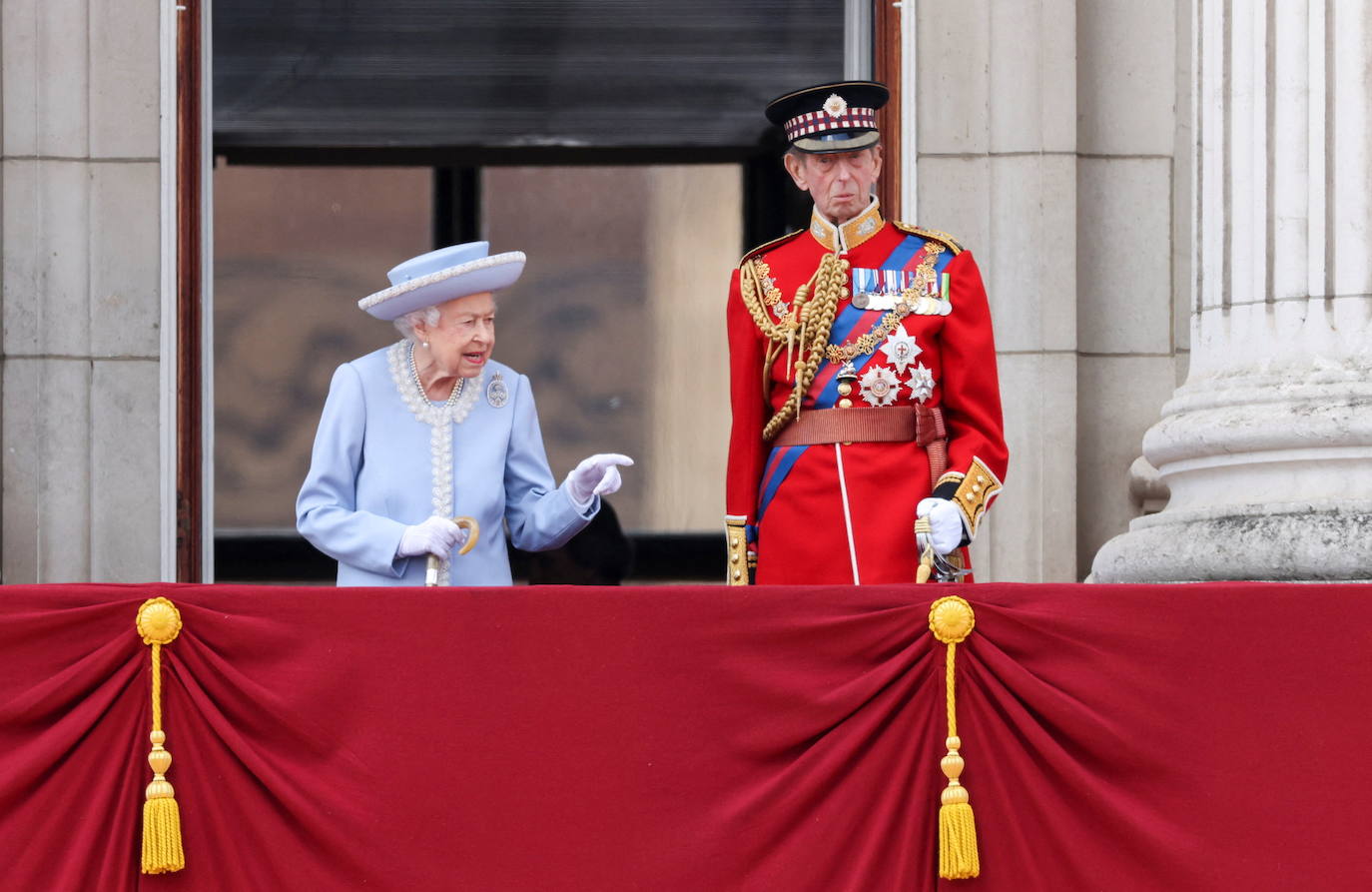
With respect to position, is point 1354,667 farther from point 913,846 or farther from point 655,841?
→ point 655,841

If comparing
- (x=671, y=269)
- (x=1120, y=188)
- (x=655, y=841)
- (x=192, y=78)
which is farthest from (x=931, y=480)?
(x=671, y=269)

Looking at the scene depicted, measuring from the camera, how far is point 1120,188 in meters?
7.88

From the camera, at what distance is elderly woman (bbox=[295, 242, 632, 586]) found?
5090 mm

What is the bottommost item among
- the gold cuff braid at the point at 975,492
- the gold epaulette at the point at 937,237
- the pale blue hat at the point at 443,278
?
the gold cuff braid at the point at 975,492

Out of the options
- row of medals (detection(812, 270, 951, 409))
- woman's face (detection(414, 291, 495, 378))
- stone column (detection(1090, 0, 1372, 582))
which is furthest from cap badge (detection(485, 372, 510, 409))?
stone column (detection(1090, 0, 1372, 582))

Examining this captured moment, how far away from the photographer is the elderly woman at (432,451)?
5090mm

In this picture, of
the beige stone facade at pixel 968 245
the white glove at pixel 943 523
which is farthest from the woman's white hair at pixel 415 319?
the beige stone facade at pixel 968 245

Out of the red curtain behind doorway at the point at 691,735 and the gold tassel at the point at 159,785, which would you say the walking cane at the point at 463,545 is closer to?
the red curtain behind doorway at the point at 691,735

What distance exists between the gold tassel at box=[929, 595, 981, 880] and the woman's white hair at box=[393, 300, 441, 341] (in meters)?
1.40

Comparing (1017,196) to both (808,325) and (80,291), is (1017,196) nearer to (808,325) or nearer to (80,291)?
(808,325)

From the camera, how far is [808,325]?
5.50 meters

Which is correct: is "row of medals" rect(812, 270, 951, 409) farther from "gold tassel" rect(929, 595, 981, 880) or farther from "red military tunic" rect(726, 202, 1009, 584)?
"gold tassel" rect(929, 595, 981, 880)

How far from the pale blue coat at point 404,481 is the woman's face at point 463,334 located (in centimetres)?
14

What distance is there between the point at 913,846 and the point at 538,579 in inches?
190
